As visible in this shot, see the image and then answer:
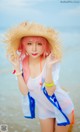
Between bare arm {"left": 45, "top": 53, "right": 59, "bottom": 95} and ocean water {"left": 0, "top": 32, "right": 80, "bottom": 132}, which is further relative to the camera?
ocean water {"left": 0, "top": 32, "right": 80, "bottom": 132}

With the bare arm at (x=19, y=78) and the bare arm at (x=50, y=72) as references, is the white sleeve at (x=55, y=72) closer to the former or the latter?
the bare arm at (x=50, y=72)

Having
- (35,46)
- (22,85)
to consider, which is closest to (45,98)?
(22,85)

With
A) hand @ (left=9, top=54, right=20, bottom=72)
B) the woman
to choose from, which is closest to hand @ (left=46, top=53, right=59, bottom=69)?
the woman

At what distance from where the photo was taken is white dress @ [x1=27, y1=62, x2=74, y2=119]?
1726 mm

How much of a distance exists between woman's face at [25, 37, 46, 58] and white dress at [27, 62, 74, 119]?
0.08 metres

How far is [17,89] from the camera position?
1.82 meters

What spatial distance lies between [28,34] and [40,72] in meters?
0.20

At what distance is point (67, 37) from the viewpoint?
1.79 meters

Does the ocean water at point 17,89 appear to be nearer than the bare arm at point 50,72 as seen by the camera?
No

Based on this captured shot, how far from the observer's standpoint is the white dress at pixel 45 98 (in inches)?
67.9

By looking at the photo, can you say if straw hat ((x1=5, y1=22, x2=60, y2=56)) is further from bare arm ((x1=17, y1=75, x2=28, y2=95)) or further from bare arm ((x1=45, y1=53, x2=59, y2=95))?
bare arm ((x1=17, y1=75, x2=28, y2=95))

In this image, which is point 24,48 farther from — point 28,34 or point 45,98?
point 45,98

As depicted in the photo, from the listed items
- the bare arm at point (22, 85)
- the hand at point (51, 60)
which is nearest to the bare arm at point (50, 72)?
the hand at point (51, 60)

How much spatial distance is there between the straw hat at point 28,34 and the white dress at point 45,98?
0.12 metres
